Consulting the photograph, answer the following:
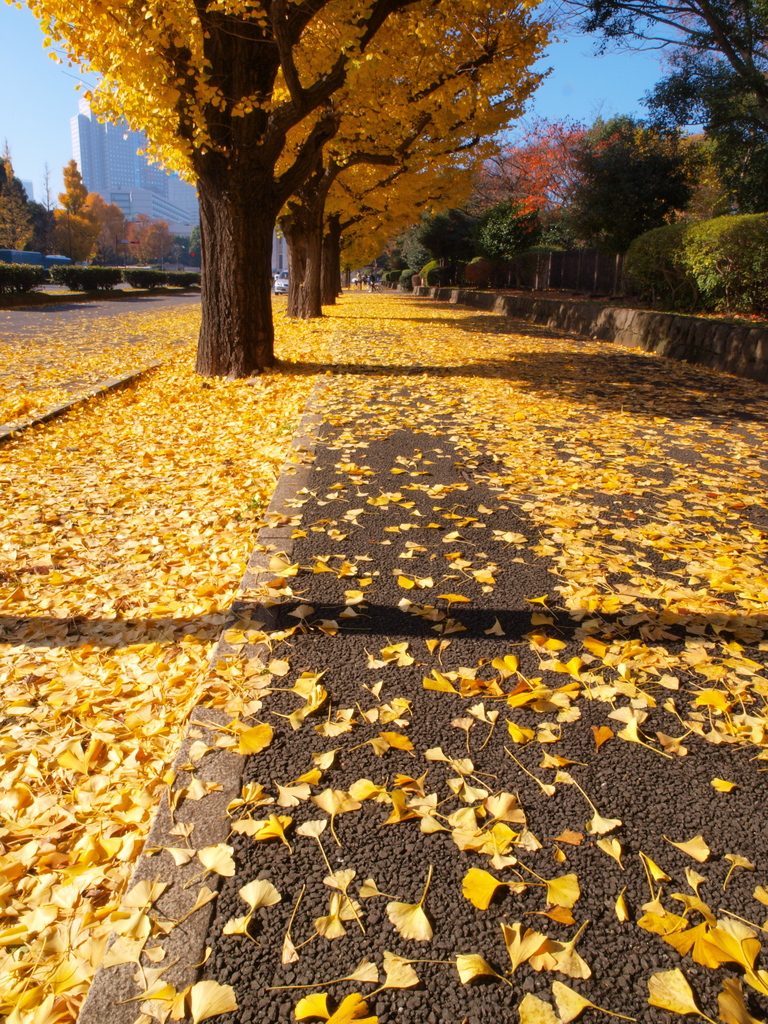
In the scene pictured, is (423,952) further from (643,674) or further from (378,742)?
(643,674)

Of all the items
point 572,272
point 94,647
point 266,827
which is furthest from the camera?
point 572,272

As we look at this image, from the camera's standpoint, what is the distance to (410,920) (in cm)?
155

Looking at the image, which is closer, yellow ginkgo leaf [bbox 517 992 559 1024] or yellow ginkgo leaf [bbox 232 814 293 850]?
yellow ginkgo leaf [bbox 517 992 559 1024]

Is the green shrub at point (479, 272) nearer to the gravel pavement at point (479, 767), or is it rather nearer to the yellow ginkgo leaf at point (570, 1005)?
the gravel pavement at point (479, 767)

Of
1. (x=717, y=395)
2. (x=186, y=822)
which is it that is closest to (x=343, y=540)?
(x=186, y=822)

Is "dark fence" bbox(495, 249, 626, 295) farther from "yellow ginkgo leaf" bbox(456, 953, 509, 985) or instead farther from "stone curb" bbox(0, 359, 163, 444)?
"yellow ginkgo leaf" bbox(456, 953, 509, 985)

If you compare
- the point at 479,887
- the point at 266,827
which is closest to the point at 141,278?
the point at 266,827

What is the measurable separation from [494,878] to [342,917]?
0.38m

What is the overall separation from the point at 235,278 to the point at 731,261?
8.58 metres

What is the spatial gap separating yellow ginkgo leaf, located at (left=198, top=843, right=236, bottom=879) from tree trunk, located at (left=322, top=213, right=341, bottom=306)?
26489 mm

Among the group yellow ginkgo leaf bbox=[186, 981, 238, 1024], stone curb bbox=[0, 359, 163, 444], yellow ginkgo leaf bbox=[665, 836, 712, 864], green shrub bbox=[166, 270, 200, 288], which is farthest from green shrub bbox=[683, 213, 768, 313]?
green shrub bbox=[166, 270, 200, 288]

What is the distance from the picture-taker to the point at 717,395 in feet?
26.4

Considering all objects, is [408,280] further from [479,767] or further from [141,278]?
[479,767]

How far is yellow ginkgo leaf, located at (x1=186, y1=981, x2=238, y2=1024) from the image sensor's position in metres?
1.34
